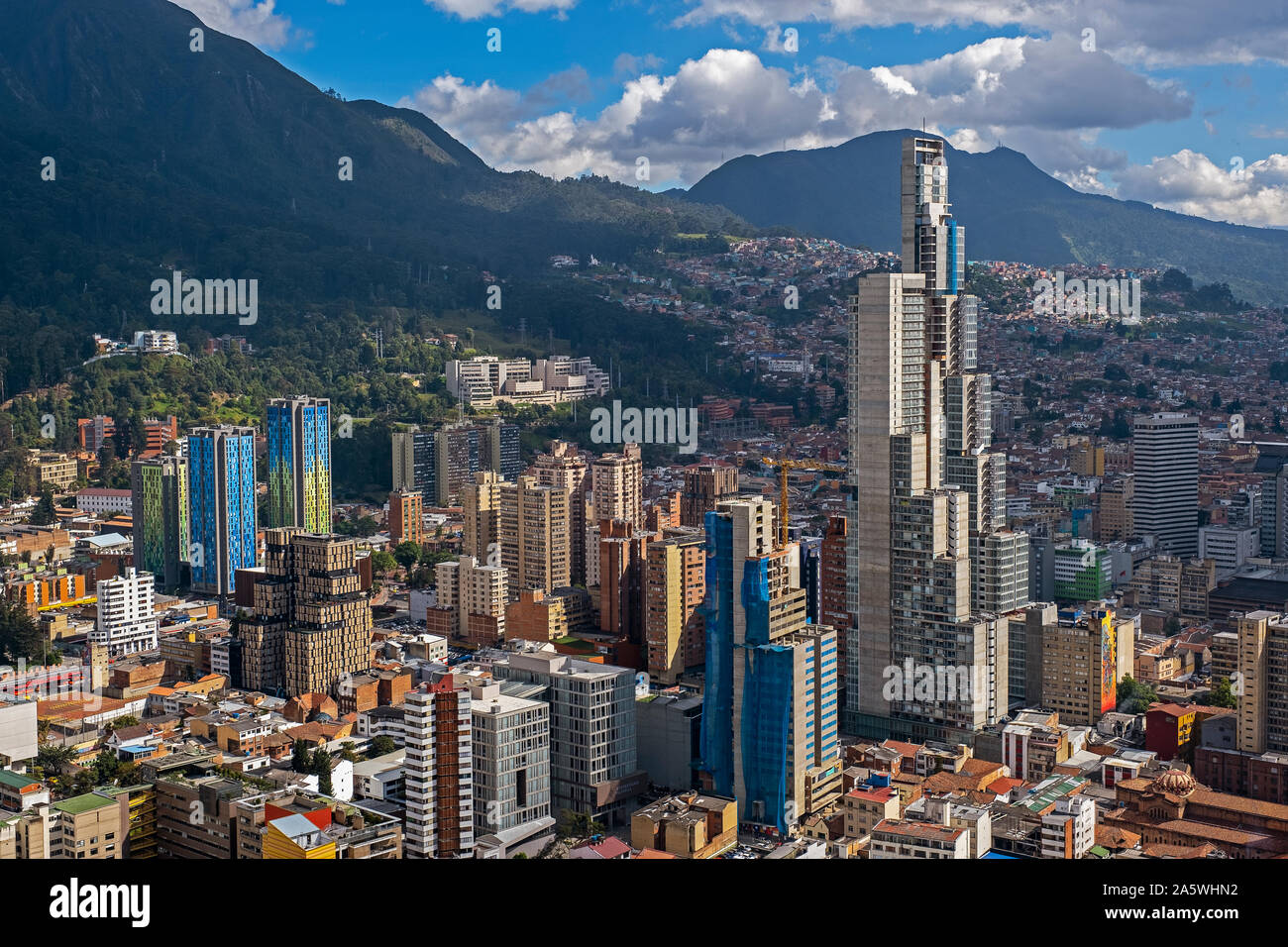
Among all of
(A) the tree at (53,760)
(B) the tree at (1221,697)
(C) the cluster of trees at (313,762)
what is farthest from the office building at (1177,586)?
(A) the tree at (53,760)

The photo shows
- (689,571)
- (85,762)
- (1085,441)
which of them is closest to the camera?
(85,762)

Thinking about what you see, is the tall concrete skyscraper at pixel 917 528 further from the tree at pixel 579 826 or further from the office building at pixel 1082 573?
the office building at pixel 1082 573

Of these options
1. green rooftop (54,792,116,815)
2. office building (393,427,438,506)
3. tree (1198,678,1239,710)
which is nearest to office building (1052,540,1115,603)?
tree (1198,678,1239,710)

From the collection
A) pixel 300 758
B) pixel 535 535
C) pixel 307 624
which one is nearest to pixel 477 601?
pixel 535 535

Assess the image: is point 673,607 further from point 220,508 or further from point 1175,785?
point 220,508

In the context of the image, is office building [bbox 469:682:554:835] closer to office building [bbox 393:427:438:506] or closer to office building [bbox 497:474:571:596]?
office building [bbox 497:474:571:596]

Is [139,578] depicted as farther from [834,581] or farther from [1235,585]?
[1235,585]

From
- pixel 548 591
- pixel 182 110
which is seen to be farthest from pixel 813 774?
pixel 182 110
